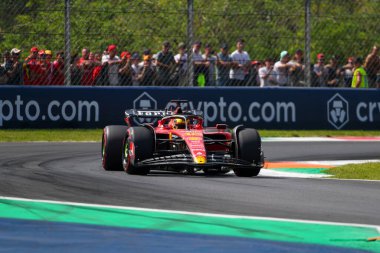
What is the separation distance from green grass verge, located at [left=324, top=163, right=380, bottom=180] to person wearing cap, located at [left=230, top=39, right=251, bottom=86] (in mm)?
6777

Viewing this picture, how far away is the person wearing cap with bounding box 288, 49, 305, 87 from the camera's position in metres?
20.9

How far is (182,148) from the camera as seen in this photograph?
12.5m

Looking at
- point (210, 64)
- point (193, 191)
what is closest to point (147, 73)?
point (210, 64)

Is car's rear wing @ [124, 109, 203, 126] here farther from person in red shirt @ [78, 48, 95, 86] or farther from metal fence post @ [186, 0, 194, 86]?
metal fence post @ [186, 0, 194, 86]

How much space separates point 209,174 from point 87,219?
4.85 m

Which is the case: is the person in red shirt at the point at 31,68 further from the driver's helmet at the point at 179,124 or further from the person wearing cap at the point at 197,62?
the driver's helmet at the point at 179,124

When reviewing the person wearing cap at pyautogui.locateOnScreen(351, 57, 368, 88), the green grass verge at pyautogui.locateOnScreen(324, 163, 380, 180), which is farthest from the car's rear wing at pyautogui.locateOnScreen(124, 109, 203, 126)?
the person wearing cap at pyautogui.locateOnScreen(351, 57, 368, 88)

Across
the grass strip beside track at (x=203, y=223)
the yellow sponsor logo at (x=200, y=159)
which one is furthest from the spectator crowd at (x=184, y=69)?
the grass strip beside track at (x=203, y=223)

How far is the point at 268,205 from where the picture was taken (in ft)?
30.0

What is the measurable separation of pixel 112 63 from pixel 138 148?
791cm

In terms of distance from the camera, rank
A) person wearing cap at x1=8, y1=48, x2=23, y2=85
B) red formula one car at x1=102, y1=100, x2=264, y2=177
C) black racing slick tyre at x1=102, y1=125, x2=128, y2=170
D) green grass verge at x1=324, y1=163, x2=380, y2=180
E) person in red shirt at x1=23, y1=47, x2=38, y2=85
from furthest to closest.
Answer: person wearing cap at x1=8, y1=48, x2=23, y2=85
person in red shirt at x1=23, y1=47, x2=38, y2=85
black racing slick tyre at x1=102, y1=125, x2=128, y2=170
green grass verge at x1=324, y1=163, x2=380, y2=180
red formula one car at x1=102, y1=100, x2=264, y2=177

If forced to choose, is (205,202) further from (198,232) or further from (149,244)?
(149,244)

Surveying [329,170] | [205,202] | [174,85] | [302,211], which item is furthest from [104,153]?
[174,85]

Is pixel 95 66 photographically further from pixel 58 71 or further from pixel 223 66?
pixel 223 66
